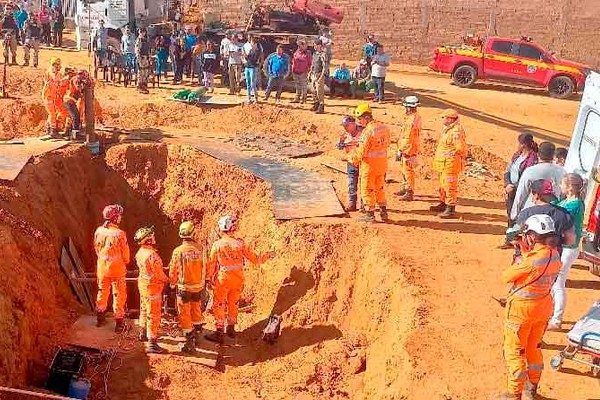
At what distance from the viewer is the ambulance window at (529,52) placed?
2327 cm

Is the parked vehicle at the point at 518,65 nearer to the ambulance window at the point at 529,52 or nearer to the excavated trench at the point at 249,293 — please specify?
the ambulance window at the point at 529,52

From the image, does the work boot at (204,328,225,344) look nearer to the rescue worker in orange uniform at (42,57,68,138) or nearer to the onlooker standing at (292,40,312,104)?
the rescue worker in orange uniform at (42,57,68,138)

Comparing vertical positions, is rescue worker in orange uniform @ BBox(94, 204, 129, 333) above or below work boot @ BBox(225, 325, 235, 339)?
above

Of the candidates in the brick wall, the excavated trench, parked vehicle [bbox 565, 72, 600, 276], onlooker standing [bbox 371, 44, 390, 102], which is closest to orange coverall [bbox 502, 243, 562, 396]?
the excavated trench

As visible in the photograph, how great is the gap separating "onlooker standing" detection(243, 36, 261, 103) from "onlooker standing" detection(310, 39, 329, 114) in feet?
5.12

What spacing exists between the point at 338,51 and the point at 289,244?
1904 centimetres

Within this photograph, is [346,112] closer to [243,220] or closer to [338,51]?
[243,220]

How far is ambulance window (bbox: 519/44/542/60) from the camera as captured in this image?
23.3m

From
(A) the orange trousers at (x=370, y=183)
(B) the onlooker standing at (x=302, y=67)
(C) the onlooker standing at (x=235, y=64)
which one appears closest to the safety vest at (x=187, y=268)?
(A) the orange trousers at (x=370, y=183)

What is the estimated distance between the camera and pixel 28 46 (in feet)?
70.5

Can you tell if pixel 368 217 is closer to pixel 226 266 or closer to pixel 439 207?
pixel 439 207

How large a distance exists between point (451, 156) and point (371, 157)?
4.92 ft

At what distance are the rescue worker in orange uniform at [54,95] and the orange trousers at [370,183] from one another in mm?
6773

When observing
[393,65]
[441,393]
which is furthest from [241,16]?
[441,393]
